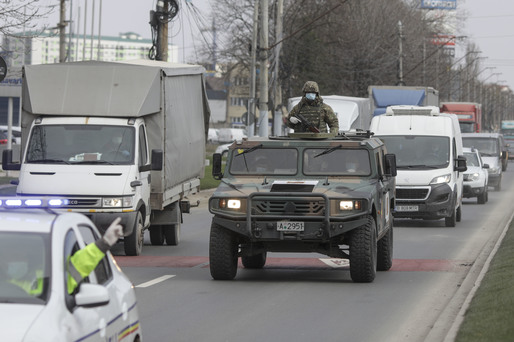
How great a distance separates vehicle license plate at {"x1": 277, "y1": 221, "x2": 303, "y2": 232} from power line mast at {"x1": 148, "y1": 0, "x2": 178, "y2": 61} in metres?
17.5

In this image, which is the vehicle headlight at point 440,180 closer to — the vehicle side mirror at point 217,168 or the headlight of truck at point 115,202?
the headlight of truck at point 115,202

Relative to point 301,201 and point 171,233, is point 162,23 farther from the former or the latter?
point 301,201

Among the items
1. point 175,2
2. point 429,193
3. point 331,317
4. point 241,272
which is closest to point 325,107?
point 241,272

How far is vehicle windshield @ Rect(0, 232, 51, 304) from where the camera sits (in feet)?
20.0

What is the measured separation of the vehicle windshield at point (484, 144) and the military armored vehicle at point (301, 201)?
29317 millimetres

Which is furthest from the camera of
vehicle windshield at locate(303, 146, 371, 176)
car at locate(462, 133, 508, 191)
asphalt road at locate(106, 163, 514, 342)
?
car at locate(462, 133, 508, 191)

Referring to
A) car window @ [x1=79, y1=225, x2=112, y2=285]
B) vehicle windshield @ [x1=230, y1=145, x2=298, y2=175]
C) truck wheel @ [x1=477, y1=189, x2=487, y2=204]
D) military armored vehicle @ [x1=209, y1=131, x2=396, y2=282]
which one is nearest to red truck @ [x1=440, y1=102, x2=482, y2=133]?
truck wheel @ [x1=477, y1=189, x2=487, y2=204]

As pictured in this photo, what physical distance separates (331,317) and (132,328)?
458 centimetres

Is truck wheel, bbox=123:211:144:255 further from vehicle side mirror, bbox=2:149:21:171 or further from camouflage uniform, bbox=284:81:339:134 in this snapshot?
camouflage uniform, bbox=284:81:339:134

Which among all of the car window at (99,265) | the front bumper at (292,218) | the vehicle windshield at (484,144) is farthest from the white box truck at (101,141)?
the vehicle windshield at (484,144)

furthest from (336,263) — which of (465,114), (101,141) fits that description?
(465,114)

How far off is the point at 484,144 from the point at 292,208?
32310 mm

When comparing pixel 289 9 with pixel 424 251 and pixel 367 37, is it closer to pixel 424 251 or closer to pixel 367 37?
pixel 367 37

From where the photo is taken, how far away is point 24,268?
6.36 meters
